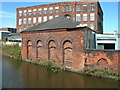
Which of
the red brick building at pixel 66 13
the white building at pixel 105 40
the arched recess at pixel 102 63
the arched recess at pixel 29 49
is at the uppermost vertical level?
the red brick building at pixel 66 13

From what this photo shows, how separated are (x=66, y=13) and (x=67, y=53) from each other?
75.1 feet

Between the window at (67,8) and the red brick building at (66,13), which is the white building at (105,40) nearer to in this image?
the red brick building at (66,13)

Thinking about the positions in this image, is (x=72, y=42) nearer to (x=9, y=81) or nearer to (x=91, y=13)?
(x=9, y=81)

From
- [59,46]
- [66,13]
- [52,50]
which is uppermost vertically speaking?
[66,13]

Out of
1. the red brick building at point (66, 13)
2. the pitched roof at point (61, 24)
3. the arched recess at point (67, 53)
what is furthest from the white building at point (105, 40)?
the red brick building at point (66, 13)

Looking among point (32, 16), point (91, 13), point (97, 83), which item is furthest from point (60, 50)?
point (32, 16)

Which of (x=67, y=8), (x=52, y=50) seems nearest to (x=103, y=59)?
(x=52, y=50)

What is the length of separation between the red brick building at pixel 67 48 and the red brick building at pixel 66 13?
18601 millimetres

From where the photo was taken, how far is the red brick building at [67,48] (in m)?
11.6

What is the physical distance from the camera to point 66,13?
1372 inches

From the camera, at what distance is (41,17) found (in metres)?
38.3

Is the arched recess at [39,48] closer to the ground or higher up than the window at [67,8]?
closer to the ground

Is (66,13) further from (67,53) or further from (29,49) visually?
(67,53)

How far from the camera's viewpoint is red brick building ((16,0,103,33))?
1287 inches
